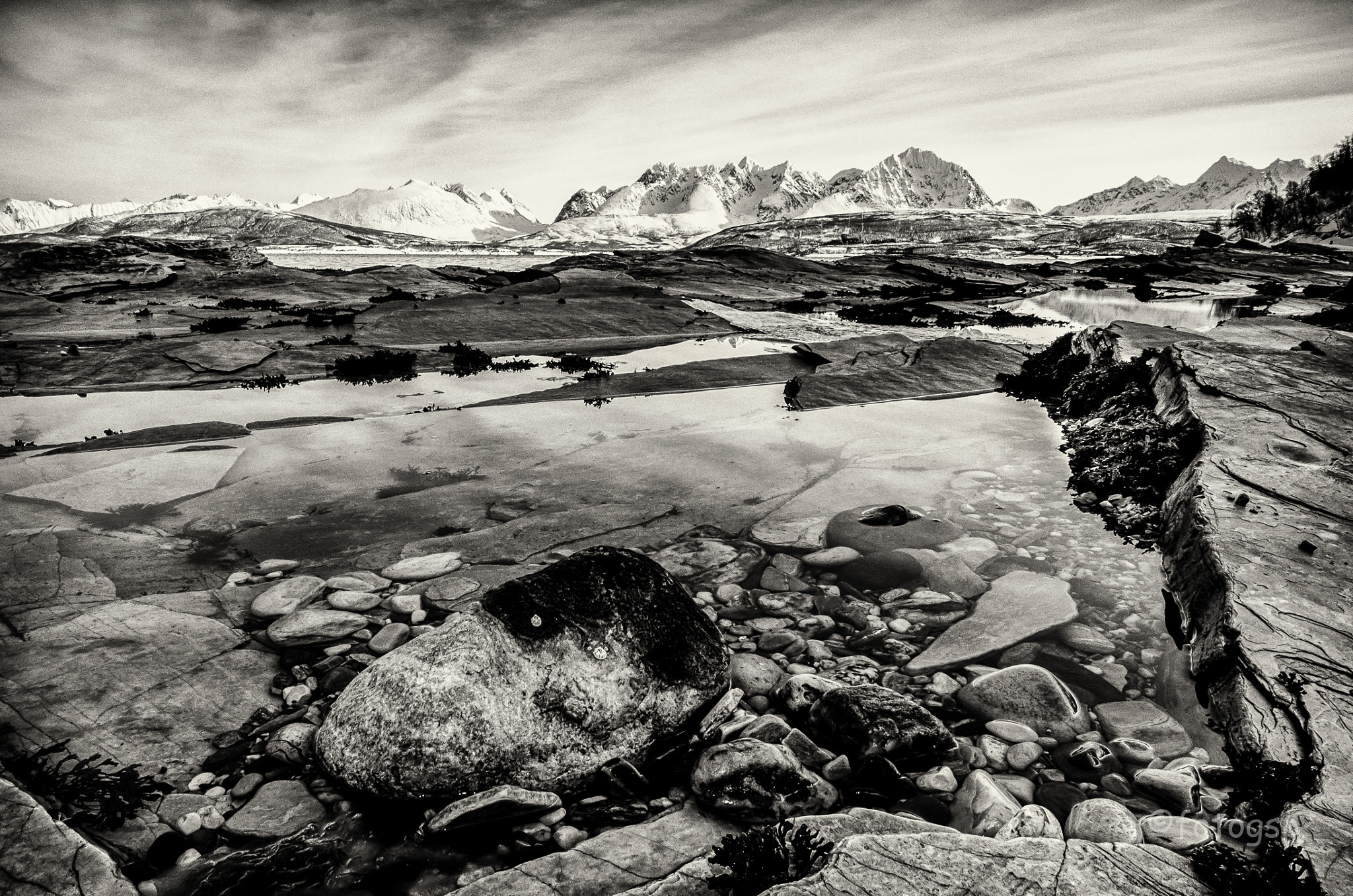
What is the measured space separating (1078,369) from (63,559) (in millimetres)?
12816

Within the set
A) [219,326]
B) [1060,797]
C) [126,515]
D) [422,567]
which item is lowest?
[1060,797]

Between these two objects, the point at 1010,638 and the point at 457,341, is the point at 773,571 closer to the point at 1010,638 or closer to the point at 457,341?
the point at 1010,638

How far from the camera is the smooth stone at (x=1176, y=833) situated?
2.50 m

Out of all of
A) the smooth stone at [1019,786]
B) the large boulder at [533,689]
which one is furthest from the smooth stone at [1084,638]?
the large boulder at [533,689]

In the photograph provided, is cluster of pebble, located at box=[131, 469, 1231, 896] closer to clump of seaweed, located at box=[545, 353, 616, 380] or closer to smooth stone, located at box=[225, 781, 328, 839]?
smooth stone, located at box=[225, 781, 328, 839]

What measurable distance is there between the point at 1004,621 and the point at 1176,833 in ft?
5.53

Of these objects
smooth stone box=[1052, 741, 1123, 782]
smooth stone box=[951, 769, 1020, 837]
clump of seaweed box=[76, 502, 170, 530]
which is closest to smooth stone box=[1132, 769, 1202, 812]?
smooth stone box=[1052, 741, 1123, 782]

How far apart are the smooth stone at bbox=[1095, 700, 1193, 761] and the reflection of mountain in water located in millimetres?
17907

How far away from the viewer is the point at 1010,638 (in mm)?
4008

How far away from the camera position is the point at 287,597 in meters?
4.23

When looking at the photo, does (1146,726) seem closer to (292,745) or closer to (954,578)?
(954,578)

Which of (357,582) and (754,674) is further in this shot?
(357,582)

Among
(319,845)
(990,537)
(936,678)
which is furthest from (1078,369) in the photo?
(319,845)

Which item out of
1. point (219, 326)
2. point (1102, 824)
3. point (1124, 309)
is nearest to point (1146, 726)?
point (1102, 824)
